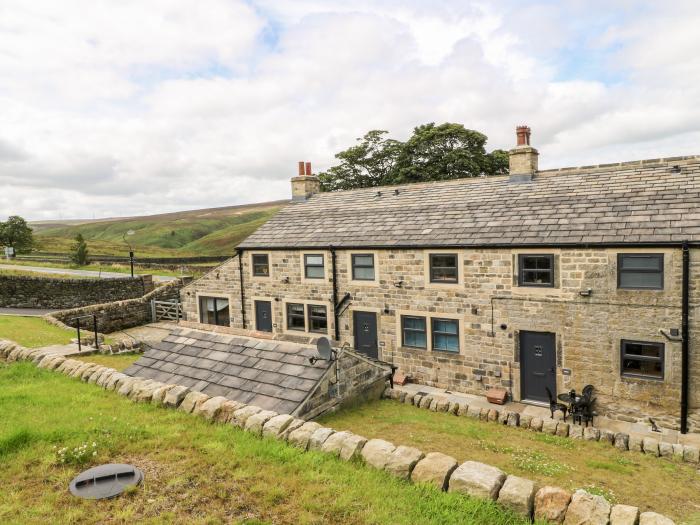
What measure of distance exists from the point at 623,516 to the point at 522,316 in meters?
10.8

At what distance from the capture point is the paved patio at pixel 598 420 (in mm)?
12828

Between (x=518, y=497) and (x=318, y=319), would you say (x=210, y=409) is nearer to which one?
(x=518, y=497)

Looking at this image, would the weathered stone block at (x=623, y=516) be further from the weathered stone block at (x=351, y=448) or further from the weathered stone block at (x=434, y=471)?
the weathered stone block at (x=351, y=448)

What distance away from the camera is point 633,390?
13.8 meters

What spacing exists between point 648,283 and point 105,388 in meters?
14.7

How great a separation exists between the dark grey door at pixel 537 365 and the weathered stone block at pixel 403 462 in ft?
34.1

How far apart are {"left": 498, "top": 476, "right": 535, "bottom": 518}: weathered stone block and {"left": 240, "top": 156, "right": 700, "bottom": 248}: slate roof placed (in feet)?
34.6

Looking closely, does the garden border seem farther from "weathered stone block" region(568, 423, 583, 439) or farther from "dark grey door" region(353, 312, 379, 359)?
"dark grey door" region(353, 312, 379, 359)

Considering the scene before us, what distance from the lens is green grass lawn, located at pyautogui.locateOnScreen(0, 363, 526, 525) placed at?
543cm

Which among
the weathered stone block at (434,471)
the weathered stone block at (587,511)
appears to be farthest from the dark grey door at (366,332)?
the weathered stone block at (587,511)

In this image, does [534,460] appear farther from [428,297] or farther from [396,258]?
[396,258]

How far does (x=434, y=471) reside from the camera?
237 inches

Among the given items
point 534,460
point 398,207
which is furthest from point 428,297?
point 534,460

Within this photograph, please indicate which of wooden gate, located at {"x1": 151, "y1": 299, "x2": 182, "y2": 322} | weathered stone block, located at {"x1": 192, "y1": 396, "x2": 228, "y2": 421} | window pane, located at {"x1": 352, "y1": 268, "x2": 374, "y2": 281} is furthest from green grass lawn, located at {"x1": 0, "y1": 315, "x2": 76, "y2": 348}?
weathered stone block, located at {"x1": 192, "y1": 396, "x2": 228, "y2": 421}
